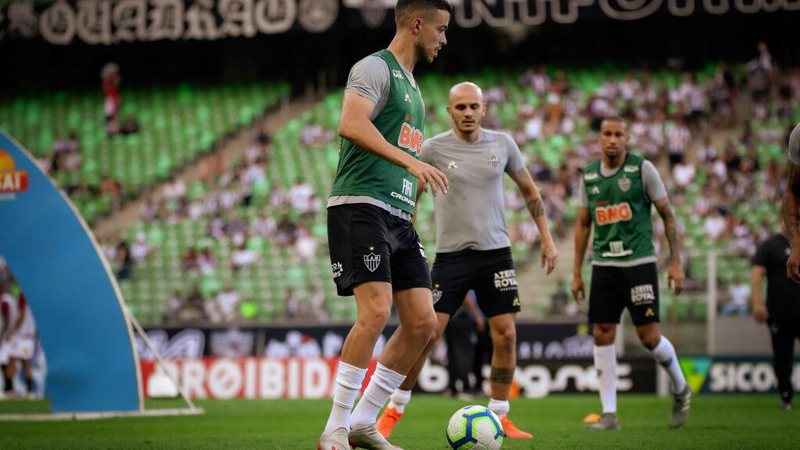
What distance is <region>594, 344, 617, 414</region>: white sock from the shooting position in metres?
9.58

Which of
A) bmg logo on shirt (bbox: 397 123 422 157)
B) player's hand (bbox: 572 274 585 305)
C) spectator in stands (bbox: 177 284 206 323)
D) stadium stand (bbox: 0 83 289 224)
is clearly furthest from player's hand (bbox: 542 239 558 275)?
stadium stand (bbox: 0 83 289 224)

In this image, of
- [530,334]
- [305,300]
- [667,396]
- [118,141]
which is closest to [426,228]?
[305,300]

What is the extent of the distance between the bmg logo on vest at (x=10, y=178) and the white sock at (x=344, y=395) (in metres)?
6.34

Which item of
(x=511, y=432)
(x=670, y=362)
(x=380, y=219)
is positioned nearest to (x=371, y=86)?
(x=380, y=219)

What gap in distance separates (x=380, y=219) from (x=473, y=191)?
8.87 feet

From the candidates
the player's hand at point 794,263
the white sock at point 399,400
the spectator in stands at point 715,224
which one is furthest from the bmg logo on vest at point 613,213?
the spectator in stands at point 715,224

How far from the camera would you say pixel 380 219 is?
614 cm

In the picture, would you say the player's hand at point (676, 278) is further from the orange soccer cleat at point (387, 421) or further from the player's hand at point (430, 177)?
the player's hand at point (430, 177)

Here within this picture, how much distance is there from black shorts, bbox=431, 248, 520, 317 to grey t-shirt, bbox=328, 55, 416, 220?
2.40 meters

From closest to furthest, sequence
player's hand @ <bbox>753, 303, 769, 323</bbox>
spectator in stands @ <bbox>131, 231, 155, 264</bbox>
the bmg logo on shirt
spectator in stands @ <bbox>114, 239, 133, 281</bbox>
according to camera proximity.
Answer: the bmg logo on shirt, player's hand @ <bbox>753, 303, 769, 323</bbox>, spectator in stands @ <bbox>114, 239, 133, 281</bbox>, spectator in stands @ <bbox>131, 231, 155, 264</bbox>

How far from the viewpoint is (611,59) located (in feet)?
104

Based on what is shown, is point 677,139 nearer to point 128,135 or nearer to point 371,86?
point 128,135

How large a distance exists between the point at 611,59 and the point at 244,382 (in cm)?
1839

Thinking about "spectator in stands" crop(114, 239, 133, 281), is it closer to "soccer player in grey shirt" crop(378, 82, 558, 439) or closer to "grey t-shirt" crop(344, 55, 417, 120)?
"soccer player in grey shirt" crop(378, 82, 558, 439)
